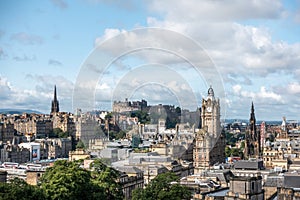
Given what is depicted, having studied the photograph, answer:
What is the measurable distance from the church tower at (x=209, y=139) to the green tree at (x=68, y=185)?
139 feet

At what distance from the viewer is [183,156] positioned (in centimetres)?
9212

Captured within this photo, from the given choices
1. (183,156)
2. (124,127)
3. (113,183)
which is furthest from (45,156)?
(113,183)

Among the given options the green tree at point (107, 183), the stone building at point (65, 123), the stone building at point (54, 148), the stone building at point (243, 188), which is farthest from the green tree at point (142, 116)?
the stone building at point (243, 188)

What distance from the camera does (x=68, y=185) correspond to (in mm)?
43500

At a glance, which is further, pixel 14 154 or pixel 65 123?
pixel 65 123

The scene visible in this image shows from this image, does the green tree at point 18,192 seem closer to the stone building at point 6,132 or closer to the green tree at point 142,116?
the green tree at point 142,116

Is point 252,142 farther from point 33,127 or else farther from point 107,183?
point 33,127

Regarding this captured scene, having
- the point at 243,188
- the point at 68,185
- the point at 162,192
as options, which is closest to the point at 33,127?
the point at 68,185

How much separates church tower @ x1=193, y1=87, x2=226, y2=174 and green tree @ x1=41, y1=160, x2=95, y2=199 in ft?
139

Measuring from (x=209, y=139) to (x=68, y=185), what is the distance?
52.9 metres

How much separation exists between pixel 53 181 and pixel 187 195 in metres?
11.7

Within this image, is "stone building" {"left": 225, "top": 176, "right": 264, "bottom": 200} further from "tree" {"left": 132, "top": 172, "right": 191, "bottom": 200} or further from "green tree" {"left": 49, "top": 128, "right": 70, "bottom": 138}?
"green tree" {"left": 49, "top": 128, "right": 70, "bottom": 138}

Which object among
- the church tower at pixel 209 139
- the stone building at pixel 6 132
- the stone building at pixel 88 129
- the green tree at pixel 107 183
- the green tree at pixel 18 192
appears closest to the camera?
the green tree at pixel 18 192

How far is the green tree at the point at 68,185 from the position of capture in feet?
141
